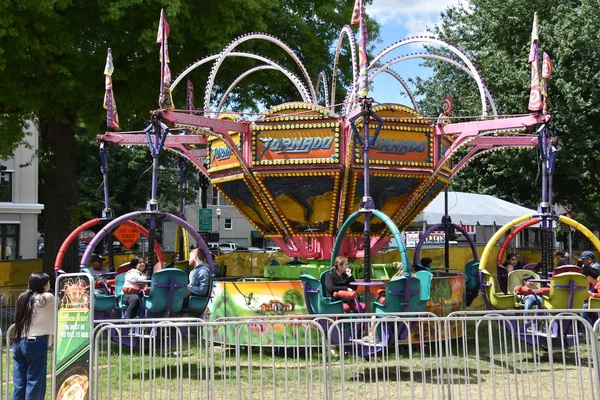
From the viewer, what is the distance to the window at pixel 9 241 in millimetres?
33400

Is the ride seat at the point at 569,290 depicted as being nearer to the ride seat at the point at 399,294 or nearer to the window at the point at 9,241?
the ride seat at the point at 399,294

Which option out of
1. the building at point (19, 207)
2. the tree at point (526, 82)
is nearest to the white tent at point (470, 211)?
the tree at point (526, 82)

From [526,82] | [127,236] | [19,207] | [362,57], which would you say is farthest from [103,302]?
[19,207]

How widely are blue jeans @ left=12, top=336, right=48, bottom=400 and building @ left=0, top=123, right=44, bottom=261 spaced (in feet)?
91.4

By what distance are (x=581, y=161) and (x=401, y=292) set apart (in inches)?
607

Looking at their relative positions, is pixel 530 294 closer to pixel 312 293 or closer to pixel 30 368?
pixel 312 293

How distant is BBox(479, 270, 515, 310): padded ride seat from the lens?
11125 mm

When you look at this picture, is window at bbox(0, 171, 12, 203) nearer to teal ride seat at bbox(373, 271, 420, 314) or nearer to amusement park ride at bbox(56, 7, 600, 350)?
amusement park ride at bbox(56, 7, 600, 350)

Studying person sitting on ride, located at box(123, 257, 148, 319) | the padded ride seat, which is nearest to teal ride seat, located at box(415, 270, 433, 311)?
the padded ride seat

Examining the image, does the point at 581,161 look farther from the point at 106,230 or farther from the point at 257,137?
the point at 106,230

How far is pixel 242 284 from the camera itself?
38.9 feet

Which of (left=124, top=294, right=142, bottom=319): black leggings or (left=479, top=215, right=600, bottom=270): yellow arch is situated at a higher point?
(left=479, top=215, right=600, bottom=270): yellow arch

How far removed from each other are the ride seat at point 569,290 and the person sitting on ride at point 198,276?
15.9 ft

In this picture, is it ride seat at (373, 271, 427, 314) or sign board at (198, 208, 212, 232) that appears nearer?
ride seat at (373, 271, 427, 314)
